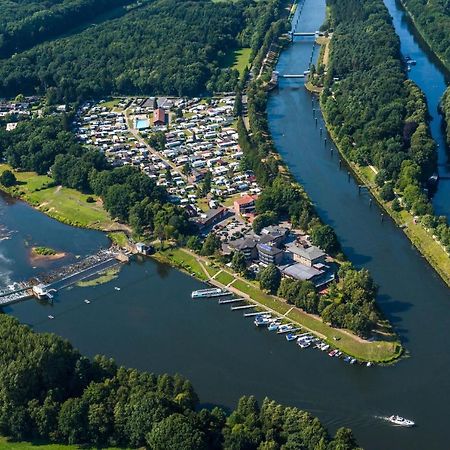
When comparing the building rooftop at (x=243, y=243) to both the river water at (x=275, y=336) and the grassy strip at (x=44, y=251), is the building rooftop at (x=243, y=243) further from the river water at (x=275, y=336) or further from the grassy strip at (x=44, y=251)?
the grassy strip at (x=44, y=251)

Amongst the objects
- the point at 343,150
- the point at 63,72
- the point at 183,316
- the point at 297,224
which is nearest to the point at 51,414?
the point at 183,316

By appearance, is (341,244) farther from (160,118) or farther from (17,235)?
(160,118)

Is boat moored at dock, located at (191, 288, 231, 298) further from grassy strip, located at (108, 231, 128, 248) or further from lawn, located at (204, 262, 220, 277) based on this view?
grassy strip, located at (108, 231, 128, 248)

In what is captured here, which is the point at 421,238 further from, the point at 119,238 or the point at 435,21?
the point at 435,21

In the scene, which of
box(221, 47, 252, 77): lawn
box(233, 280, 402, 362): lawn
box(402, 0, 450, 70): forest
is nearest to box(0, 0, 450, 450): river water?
box(233, 280, 402, 362): lawn

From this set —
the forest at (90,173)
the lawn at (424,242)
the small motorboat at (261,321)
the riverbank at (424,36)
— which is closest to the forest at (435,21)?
the riverbank at (424,36)

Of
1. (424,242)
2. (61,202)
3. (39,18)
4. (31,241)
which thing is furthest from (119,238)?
(39,18)

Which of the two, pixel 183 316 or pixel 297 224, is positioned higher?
pixel 297 224
